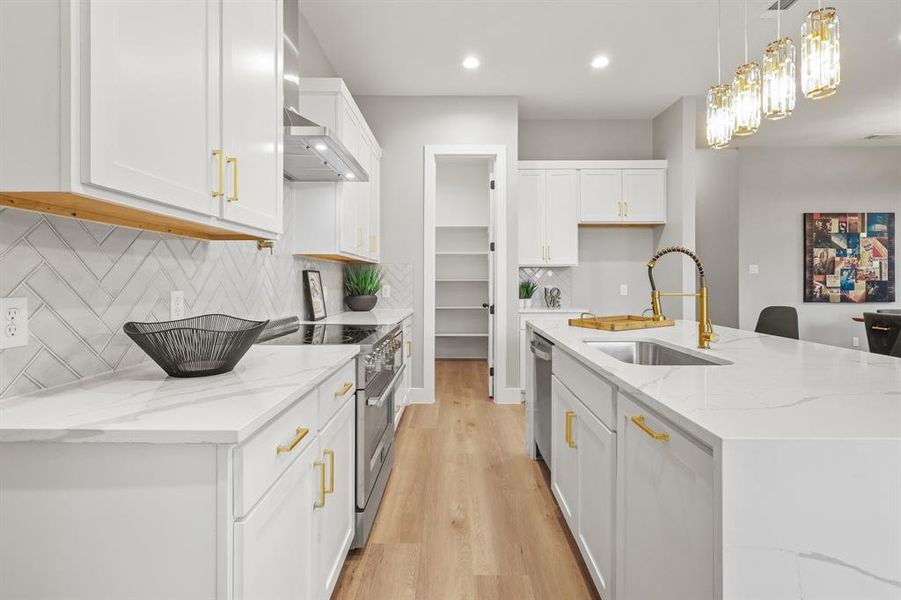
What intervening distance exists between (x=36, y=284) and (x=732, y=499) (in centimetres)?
155

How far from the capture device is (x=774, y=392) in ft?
3.70

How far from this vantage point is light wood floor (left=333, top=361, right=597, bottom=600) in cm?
178

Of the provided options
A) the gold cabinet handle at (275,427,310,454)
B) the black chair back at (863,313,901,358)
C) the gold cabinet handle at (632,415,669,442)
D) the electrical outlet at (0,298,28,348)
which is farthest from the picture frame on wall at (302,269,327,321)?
the black chair back at (863,313,901,358)

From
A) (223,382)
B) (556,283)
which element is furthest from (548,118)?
(223,382)

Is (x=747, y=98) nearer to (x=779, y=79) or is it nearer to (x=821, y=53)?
(x=779, y=79)

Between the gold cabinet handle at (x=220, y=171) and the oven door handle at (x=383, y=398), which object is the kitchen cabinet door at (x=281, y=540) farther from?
the gold cabinet handle at (x=220, y=171)

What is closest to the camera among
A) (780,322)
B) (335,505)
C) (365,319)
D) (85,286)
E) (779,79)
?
(85,286)

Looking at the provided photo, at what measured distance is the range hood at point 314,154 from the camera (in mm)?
2051

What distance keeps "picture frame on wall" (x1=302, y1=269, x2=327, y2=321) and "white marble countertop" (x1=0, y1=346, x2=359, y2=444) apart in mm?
1786

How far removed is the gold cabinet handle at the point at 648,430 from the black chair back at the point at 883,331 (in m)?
3.92

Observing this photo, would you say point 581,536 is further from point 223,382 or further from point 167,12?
point 167,12

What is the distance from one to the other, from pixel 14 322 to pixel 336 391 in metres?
0.85

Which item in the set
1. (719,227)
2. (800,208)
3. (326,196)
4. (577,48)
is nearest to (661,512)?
(326,196)

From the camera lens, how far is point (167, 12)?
1097 mm
